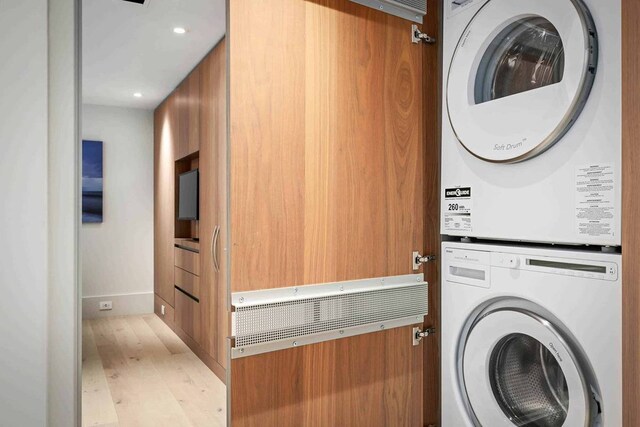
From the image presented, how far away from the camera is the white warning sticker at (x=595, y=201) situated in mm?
1333

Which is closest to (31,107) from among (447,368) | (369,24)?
(369,24)

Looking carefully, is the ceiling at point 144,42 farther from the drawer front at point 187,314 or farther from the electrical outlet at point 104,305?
the electrical outlet at point 104,305

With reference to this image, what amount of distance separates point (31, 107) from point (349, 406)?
149cm

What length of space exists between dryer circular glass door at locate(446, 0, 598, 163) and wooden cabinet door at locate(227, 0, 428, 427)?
9.2 inches

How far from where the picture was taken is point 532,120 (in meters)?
1.50

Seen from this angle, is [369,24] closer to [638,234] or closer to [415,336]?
[638,234]

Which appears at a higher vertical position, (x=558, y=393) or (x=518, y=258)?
(x=518, y=258)

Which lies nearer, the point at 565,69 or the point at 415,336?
the point at 565,69

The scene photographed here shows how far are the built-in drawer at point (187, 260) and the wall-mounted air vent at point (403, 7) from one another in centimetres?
274

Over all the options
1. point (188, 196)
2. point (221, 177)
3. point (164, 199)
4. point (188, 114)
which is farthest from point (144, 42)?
point (164, 199)

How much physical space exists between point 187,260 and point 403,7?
3.11 meters

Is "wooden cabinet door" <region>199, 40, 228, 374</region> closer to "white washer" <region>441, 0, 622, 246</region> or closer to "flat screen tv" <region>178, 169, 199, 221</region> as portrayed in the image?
"flat screen tv" <region>178, 169, 199, 221</region>

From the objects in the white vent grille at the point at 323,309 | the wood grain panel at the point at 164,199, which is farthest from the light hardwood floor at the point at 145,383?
the white vent grille at the point at 323,309

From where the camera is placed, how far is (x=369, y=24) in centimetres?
176
